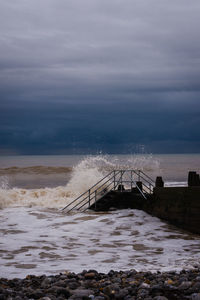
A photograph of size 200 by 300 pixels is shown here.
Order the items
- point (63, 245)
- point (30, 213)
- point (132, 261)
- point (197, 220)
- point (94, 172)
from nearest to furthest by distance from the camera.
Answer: point (132, 261)
point (63, 245)
point (197, 220)
point (30, 213)
point (94, 172)

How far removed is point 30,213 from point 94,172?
27.7 ft

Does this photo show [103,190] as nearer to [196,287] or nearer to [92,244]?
[92,244]

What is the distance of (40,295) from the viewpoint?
Result: 5793mm

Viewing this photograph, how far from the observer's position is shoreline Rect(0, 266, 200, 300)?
572cm

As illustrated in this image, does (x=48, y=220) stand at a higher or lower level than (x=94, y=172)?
lower

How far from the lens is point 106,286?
6172 millimetres

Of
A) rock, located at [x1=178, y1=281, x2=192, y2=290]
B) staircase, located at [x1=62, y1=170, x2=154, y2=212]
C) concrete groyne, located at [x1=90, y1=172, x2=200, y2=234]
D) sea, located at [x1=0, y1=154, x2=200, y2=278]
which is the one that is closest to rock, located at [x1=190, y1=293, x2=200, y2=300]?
rock, located at [x1=178, y1=281, x2=192, y2=290]

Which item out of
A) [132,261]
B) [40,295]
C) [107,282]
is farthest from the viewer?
[132,261]

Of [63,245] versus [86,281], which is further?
[63,245]

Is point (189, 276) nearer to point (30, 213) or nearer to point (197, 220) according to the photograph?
point (197, 220)

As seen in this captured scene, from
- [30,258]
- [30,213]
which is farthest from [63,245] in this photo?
[30,213]

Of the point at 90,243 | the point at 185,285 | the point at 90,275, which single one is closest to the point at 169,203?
the point at 90,243

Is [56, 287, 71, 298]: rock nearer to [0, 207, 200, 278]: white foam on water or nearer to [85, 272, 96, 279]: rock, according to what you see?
[85, 272, 96, 279]: rock

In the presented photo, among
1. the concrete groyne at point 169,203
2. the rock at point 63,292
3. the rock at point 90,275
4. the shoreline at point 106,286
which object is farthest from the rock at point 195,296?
the concrete groyne at point 169,203
